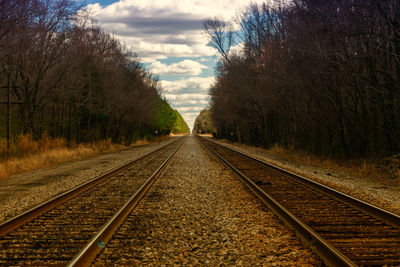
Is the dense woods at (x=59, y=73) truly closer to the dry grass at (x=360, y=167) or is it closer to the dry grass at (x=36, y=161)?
the dry grass at (x=36, y=161)

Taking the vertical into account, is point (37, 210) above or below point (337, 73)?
below

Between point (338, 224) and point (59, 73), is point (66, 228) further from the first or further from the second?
point (59, 73)

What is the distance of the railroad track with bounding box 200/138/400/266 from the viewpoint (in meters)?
4.23

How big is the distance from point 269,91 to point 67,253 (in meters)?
24.5

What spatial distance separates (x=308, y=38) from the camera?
57.8 feet

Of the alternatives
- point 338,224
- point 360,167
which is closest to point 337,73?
point 360,167

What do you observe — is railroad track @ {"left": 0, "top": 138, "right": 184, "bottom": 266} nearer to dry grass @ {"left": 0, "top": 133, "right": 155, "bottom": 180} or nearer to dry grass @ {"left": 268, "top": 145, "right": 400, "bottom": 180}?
dry grass @ {"left": 0, "top": 133, "right": 155, "bottom": 180}

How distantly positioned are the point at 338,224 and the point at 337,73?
1098 cm

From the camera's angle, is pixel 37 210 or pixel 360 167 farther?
pixel 360 167

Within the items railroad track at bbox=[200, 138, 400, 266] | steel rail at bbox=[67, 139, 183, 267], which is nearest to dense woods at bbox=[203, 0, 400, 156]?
railroad track at bbox=[200, 138, 400, 266]

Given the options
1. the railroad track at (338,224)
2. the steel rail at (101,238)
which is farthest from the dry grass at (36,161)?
the railroad track at (338,224)

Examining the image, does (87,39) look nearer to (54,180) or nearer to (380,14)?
(54,180)

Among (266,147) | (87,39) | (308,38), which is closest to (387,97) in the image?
(308,38)

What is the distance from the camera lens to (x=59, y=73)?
22.6 m
